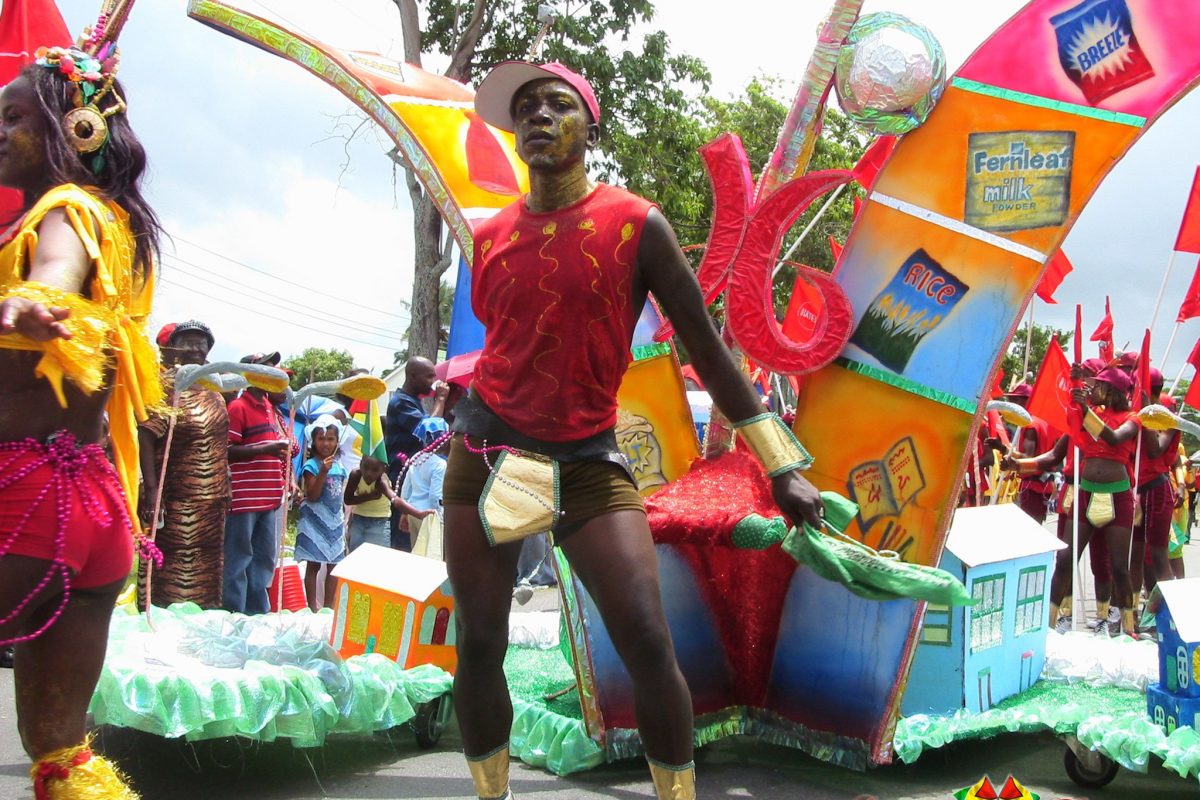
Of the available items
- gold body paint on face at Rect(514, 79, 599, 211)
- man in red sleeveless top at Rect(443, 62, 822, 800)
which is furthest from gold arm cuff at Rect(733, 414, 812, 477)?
gold body paint on face at Rect(514, 79, 599, 211)

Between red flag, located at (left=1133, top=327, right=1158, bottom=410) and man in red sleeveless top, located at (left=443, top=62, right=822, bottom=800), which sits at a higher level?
red flag, located at (left=1133, top=327, right=1158, bottom=410)

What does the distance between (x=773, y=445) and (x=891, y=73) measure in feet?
4.77

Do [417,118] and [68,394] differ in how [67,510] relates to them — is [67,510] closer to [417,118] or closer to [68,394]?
[68,394]

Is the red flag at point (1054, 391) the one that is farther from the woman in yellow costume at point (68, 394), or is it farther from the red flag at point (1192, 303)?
the woman in yellow costume at point (68, 394)

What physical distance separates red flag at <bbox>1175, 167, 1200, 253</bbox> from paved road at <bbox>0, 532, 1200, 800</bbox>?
153 inches

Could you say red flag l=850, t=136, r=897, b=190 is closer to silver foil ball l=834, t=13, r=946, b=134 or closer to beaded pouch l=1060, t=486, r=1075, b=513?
silver foil ball l=834, t=13, r=946, b=134

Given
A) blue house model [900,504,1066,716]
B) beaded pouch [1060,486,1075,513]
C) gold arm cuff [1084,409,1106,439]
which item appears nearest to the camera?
blue house model [900,504,1066,716]

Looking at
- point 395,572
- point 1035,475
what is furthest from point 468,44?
point 395,572

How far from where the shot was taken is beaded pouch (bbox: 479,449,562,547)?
2.61 metres

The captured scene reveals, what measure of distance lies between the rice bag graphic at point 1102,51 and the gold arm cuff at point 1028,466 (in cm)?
448

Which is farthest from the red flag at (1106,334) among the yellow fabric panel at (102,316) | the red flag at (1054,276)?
the yellow fabric panel at (102,316)

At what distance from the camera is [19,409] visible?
2225 mm

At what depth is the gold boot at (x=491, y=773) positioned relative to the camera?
2723 millimetres

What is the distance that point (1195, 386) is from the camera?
7.15 metres
